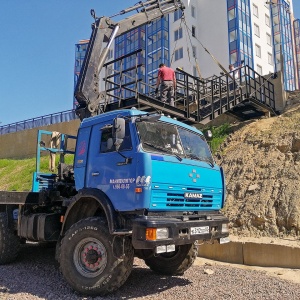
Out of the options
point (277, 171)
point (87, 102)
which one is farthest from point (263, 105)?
point (87, 102)

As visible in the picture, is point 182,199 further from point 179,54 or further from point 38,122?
point 179,54

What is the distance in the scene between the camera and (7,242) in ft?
24.2

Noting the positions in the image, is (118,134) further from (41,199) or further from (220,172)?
(41,199)

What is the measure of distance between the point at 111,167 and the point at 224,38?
36.9m

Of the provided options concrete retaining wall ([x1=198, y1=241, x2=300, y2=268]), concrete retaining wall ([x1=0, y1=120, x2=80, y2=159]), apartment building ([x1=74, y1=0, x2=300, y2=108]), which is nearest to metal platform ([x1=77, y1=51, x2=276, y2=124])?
concrete retaining wall ([x1=198, y1=241, x2=300, y2=268])

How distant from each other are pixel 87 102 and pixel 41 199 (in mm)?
2640

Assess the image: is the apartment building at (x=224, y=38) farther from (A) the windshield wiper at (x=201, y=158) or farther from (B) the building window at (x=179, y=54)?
(A) the windshield wiper at (x=201, y=158)

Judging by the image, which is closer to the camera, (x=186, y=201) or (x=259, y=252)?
(x=186, y=201)

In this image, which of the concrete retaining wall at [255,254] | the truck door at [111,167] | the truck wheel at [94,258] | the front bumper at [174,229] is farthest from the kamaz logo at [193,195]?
the concrete retaining wall at [255,254]

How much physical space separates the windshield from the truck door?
0.27m

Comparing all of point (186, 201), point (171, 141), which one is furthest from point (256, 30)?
point (186, 201)

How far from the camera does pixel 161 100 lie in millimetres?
10969

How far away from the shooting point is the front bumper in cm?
495

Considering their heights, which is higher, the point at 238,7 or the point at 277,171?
the point at 238,7
